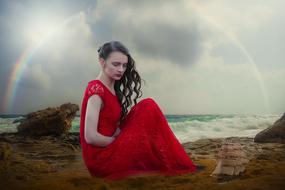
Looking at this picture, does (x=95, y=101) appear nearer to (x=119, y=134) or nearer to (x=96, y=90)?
(x=96, y=90)

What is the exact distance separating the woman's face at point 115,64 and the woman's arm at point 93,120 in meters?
0.20

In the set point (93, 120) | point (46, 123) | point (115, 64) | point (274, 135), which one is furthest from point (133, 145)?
point (46, 123)

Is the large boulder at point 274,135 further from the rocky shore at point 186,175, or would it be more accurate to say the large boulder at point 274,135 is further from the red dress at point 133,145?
the red dress at point 133,145

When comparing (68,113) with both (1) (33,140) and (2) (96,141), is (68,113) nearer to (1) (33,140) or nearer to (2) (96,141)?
(1) (33,140)

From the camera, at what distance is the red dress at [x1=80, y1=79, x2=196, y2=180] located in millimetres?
2180

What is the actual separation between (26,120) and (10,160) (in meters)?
2.72

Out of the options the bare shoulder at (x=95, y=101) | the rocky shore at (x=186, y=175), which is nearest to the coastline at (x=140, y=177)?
the rocky shore at (x=186, y=175)

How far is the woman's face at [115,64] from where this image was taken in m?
2.21

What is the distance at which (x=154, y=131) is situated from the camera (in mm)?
2250

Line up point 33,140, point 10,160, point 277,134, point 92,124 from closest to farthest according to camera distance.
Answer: point 92,124 < point 10,160 < point 277,134 < point 33,140

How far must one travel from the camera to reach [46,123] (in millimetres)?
5766

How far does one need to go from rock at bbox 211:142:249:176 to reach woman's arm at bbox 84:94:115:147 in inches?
33.2

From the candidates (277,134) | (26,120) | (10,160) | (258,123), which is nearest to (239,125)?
(258,123)

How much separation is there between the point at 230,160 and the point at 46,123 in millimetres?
4178
